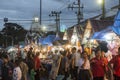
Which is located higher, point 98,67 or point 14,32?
point 14,32

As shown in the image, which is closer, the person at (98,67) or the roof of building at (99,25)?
the person at (98,67)

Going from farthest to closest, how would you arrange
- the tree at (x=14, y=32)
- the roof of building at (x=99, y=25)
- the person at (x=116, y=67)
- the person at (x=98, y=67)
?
the tree at (x=14, y=32)
the roof of building at (x=99, y=25)
the person at (x=98, y=67)
the person at (x=116, y=67)

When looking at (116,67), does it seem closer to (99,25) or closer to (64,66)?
(64,66)

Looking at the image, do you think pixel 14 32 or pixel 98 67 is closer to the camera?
pixel 98 67

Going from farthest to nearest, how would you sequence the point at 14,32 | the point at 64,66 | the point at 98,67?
the point at 14,32
the point at 64,66
the point at 98,67

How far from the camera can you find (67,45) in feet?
128

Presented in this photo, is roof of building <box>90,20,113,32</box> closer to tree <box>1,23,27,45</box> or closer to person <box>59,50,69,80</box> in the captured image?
person <box>59,50,69,80</box>

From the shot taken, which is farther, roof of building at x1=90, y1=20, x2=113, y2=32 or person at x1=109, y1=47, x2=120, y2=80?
roof of building at x1=90, y1=20, x2=113, y2=32

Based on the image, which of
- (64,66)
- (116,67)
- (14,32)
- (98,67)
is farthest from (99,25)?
(14,32)

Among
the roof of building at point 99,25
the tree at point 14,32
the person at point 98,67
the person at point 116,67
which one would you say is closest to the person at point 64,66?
the person at point 98,67

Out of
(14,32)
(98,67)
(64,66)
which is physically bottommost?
(64,66)

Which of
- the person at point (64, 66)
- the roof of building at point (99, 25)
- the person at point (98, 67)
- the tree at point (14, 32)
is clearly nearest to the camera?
the person at point (98, 67)

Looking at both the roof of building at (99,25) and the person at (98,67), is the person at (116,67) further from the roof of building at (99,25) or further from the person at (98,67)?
the roof of building at (99,25)

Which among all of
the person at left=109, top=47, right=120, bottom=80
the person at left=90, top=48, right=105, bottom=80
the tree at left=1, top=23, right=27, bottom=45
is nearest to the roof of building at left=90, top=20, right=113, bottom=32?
the person at left=90, top=48, right=105, bottom=80
